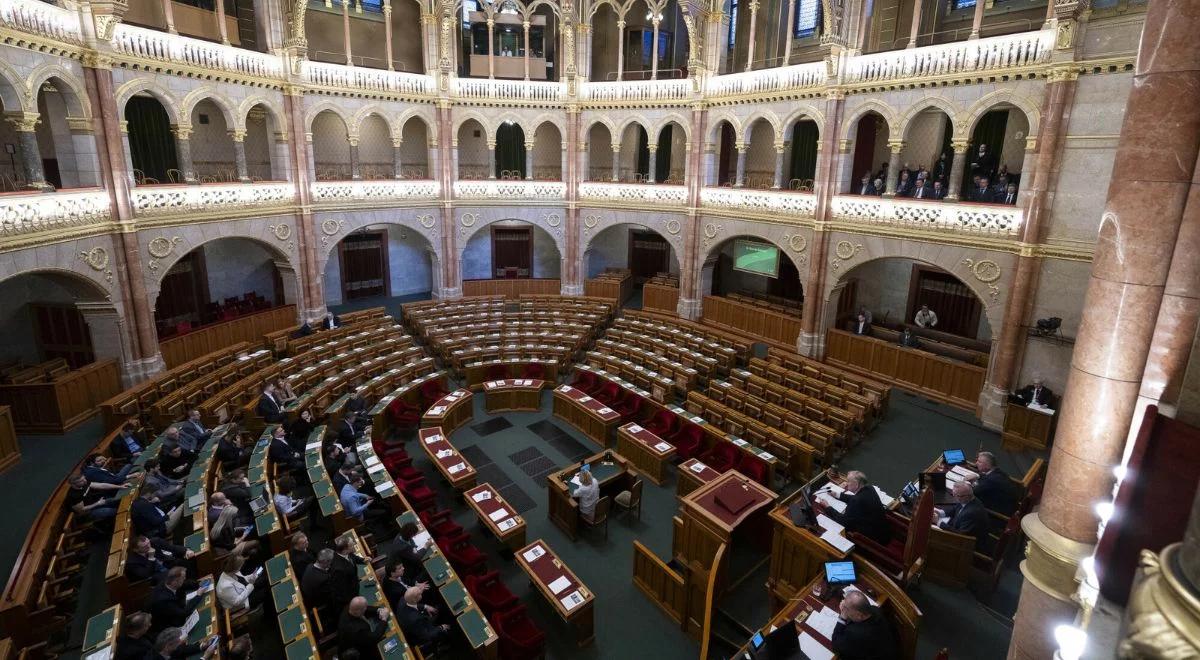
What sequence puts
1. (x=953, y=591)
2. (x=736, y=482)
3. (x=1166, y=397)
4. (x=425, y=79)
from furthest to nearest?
1. (x=425, y=79)
2. (x=736, y=482)
3. (x=953, y=591)
4. (x=1166, y=397)

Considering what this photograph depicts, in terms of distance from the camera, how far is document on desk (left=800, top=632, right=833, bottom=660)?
278 inches

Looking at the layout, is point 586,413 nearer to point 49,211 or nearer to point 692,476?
point 692,476

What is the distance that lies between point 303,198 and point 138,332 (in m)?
7.02

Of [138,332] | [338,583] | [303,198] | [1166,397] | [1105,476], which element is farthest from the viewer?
[303,198]

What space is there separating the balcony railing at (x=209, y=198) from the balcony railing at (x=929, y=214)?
60.8 feet

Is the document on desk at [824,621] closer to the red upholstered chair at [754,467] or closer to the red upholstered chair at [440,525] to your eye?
the red upholstered chair at [754,467]

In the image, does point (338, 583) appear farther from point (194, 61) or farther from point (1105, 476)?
point (194, 61)

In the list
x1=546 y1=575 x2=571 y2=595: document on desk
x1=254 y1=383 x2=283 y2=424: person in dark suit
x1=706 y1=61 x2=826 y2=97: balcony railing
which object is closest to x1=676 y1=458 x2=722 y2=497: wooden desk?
x1=546 y1=575 x2=571 y2=595: document on desk

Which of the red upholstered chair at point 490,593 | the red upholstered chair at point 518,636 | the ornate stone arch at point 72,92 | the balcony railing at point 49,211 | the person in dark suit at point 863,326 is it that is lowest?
the red upholstered chair at point 518,636

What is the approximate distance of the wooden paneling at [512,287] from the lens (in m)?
26.6

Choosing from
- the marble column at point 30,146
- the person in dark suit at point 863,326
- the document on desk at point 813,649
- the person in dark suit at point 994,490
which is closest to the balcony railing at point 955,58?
the person in dark suit at point 863,326

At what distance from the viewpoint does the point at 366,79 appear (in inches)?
867

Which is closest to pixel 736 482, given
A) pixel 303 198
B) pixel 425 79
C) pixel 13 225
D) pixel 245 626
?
pixel 245 626

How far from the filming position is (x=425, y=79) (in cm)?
2312
